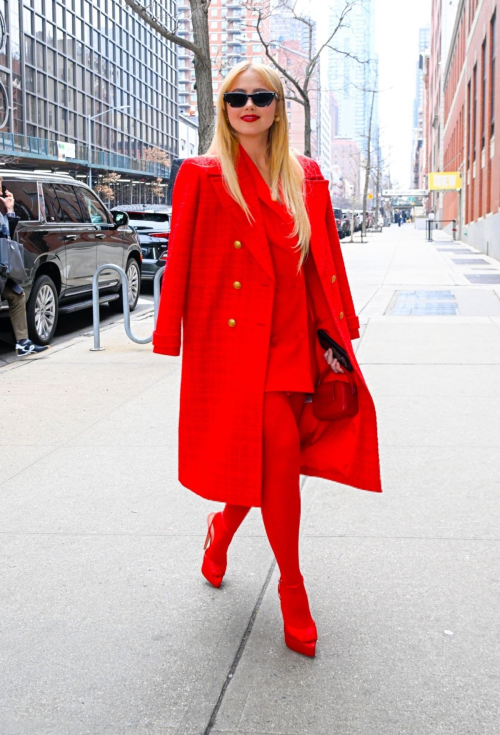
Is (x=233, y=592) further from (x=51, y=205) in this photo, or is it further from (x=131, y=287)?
(x=131, y=287)

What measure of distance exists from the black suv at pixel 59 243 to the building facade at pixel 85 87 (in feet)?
110

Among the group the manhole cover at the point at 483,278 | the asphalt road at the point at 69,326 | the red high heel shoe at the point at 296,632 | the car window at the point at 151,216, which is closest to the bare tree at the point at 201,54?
the car window at the point at 151,216

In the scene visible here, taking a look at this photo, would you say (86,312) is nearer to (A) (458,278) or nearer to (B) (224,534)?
(A) (458,278)

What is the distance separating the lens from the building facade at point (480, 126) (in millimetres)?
29239

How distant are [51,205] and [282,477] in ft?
28.8

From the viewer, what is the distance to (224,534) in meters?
3.48

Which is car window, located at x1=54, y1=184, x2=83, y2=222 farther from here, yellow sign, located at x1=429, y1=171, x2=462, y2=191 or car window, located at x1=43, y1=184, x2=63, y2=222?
yellow sign, located at x1=429, y1=171, x2=462, y2=191

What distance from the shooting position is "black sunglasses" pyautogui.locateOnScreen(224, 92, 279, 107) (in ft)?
10.1

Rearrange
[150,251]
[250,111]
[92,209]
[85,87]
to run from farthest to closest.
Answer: [85,87], [150,251], [92,209], [250,111]

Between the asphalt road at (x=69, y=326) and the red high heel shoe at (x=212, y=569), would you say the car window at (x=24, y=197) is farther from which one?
the red high heel shoe at (x=212, y=569)

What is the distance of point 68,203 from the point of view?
11.6m

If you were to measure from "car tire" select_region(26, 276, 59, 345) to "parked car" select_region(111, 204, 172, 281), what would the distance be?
18.9 feet

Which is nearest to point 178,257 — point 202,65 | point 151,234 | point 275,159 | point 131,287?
point 275,159

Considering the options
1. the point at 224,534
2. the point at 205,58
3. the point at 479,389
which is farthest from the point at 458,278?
the point at 224,534
